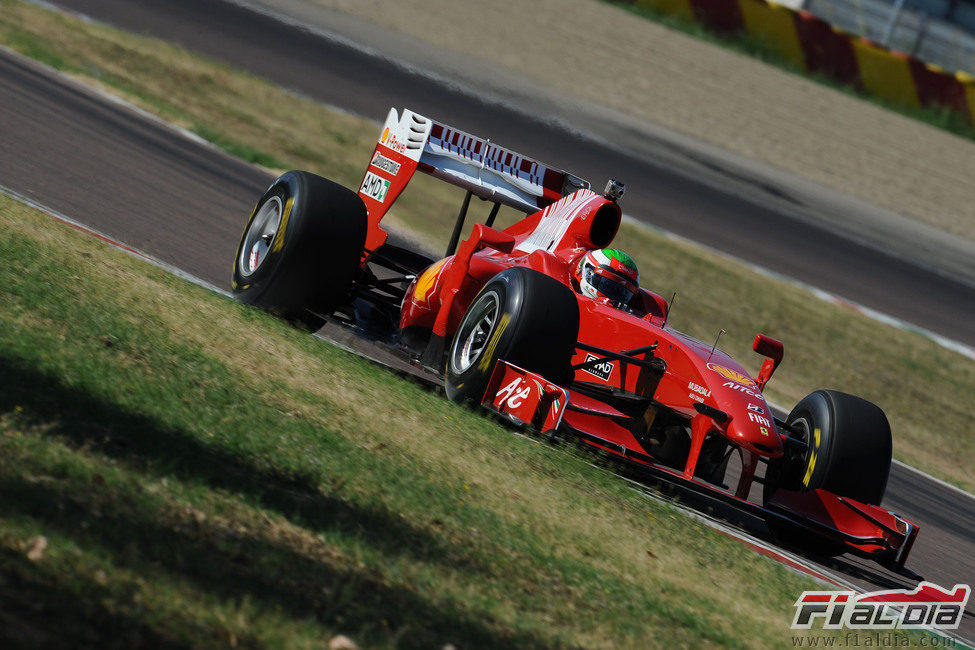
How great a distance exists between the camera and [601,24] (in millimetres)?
29172

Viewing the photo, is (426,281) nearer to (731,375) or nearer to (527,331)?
(527,331)

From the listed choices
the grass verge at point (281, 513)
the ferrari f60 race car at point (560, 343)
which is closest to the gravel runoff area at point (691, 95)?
the ferrari f60 race car at point (560, 343)

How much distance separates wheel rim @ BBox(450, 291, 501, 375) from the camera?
7953 millimetres

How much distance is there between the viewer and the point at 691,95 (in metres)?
26.3

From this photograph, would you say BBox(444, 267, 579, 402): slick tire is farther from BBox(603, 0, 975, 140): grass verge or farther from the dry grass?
BBox(603, 0, 975, 140): grass verge

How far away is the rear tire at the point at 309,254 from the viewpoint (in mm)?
8820

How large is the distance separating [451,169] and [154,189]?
4.27 meters

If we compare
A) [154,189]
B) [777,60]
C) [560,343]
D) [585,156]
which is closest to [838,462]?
[560,343]

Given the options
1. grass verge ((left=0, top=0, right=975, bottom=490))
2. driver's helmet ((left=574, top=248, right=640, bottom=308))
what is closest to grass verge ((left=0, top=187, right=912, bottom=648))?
driver's helmet ((left=574, top=248, right=640, bottom=308))

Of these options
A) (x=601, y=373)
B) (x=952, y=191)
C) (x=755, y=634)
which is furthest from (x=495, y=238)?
(x=952, y=191)

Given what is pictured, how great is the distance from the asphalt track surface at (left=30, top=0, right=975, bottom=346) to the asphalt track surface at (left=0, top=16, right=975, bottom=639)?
5.20 metres

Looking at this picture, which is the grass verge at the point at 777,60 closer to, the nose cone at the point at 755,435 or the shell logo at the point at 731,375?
the shell logo at the point at 731,375

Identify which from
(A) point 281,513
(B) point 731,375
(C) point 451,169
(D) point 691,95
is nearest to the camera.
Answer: (A) point 281,513

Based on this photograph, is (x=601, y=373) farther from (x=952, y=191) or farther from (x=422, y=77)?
(x=952, y=191)
